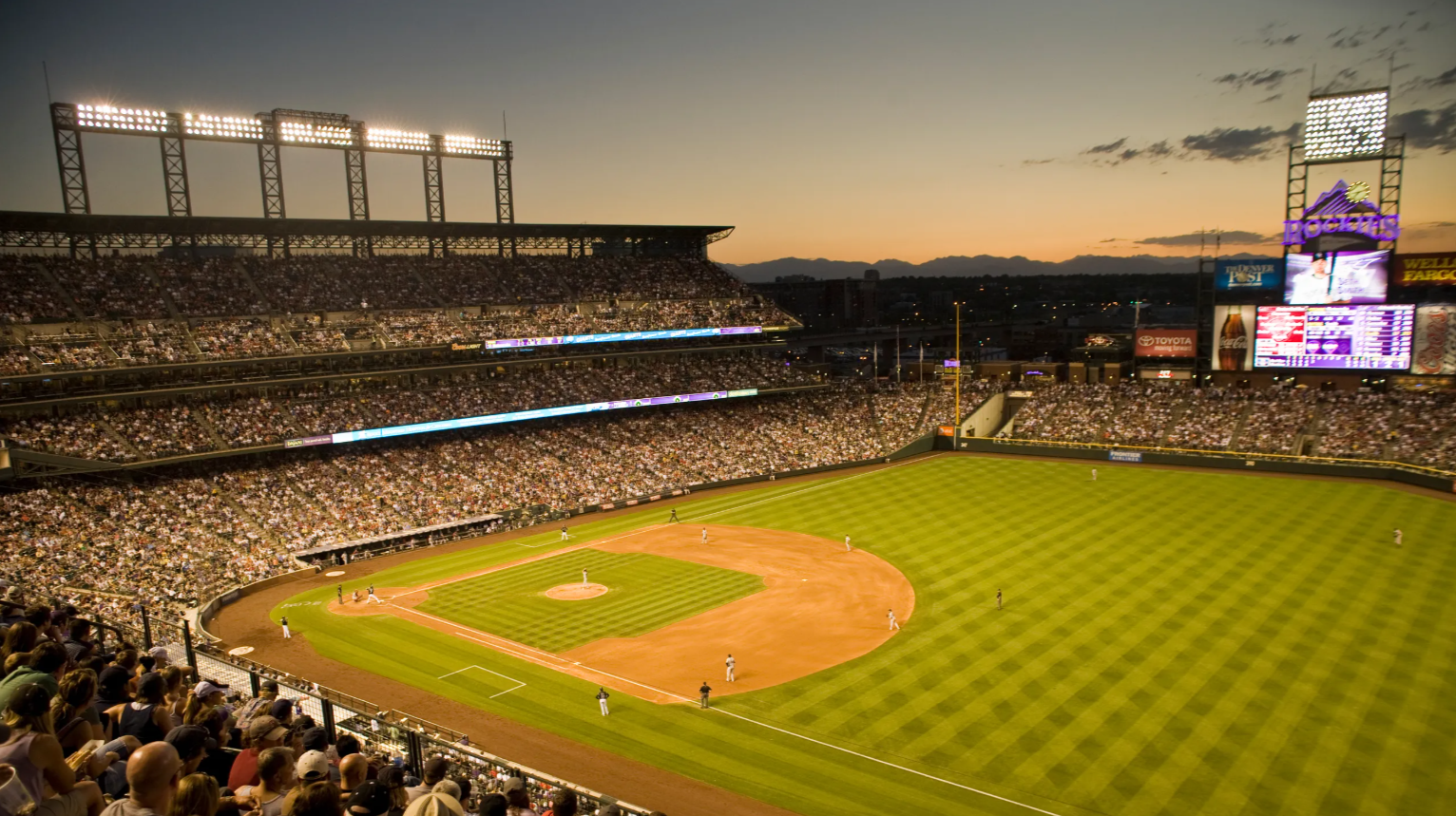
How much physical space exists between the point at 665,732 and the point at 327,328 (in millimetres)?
39265

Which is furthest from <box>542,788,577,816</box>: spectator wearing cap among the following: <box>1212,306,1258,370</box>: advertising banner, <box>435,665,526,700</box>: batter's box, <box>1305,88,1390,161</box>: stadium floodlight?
<box>1305,88,1390,161</box>: stadium floodlight

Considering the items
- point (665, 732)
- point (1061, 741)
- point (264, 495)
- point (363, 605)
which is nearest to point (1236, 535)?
point (1061, 741)

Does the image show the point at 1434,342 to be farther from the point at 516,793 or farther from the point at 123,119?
the point at 123,119

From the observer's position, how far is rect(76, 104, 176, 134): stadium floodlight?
158 feet

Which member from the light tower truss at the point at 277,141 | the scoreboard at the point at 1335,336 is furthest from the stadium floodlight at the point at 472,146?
the scoreboard at the point at 1335,336

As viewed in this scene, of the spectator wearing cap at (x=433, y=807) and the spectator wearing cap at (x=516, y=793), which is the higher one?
the spectator wearing cap at (x=433, y=807)

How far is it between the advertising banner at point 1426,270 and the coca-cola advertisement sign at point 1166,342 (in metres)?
13.9

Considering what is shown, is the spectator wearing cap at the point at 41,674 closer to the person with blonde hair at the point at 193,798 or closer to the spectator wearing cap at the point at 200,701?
→ the spectator wearing cap at the point at 200,701

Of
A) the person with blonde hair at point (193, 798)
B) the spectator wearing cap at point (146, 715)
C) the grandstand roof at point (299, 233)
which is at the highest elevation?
the grandstand roof at point (299, 233)

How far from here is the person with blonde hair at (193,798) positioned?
4617 millimetres

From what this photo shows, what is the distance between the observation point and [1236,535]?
41.2 m

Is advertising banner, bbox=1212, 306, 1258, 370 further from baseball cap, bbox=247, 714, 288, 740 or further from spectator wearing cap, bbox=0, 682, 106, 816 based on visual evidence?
spectator wearing cap, bbox=0, 682, 106, 816

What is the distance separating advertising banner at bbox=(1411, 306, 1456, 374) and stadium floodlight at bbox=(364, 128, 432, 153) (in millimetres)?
65774

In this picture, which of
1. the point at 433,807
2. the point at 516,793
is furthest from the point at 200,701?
the point at 433,807
